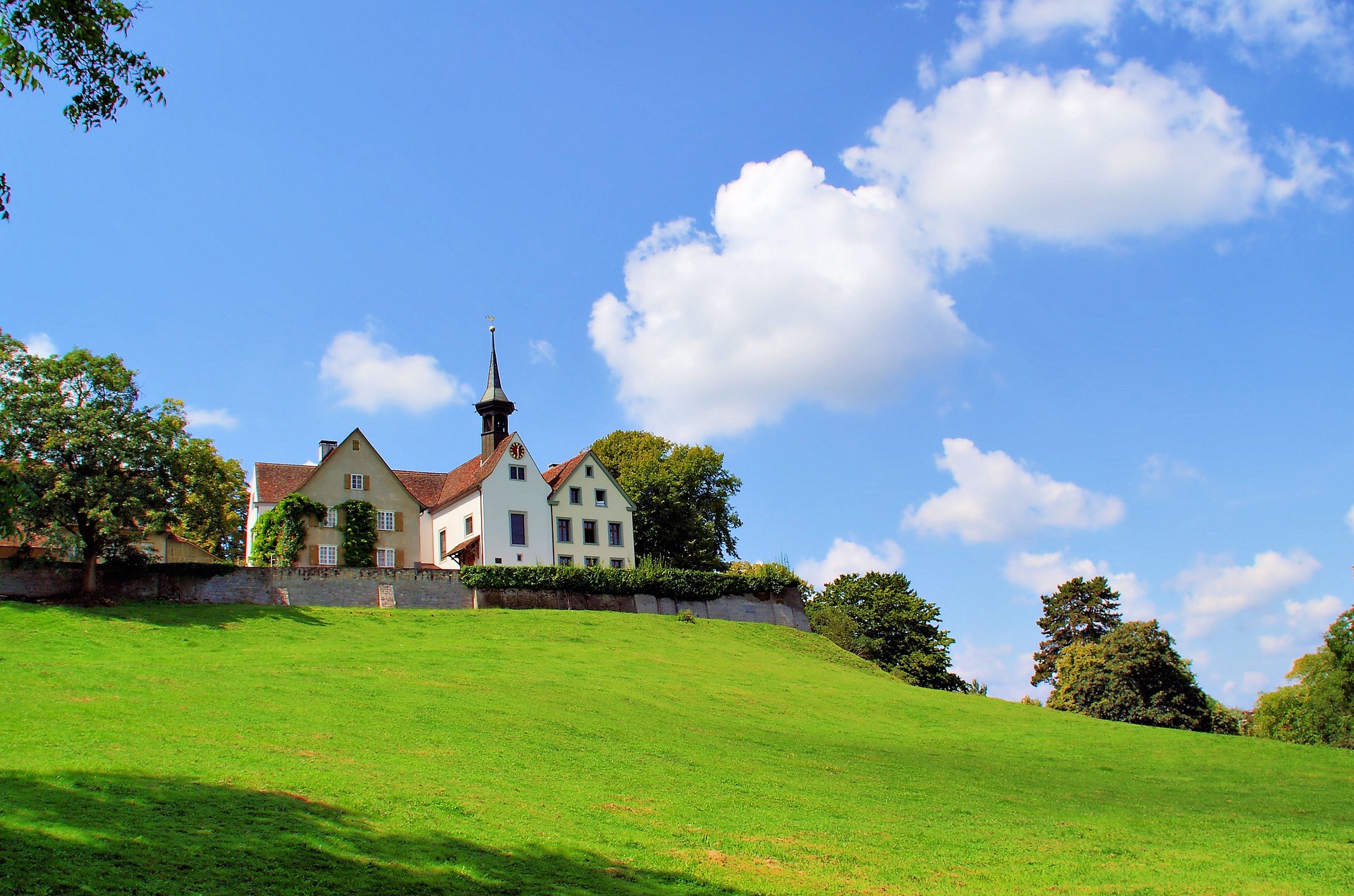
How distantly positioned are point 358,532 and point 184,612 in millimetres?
18254

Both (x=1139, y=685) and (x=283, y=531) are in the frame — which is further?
(x=283, y=531)

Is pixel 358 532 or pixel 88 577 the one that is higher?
pixel 358 532

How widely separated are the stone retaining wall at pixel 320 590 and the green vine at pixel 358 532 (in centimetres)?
924

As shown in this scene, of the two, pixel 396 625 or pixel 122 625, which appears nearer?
pixel 122 625

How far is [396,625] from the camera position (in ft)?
145

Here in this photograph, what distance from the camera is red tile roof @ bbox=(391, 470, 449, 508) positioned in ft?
229

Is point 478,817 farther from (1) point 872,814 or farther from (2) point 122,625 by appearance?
(2) point 122,625

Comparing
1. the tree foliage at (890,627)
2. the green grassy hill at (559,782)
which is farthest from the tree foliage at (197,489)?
the tree foliage at (890,627)

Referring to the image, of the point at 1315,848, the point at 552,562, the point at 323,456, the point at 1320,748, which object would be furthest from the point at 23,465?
the point at 1320,748

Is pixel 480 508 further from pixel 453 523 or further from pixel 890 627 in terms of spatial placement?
pixel 890 627

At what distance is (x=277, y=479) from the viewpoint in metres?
63.4

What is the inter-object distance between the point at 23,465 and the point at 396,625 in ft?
53.9

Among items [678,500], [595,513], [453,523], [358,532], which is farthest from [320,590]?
[678,500]

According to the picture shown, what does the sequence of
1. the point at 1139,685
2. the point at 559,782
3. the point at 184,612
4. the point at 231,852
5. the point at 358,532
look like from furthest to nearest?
the point at 358,532 < the point at 1139,685 < the point at 184,612 < the point at 559,782 < the point at 231,852
